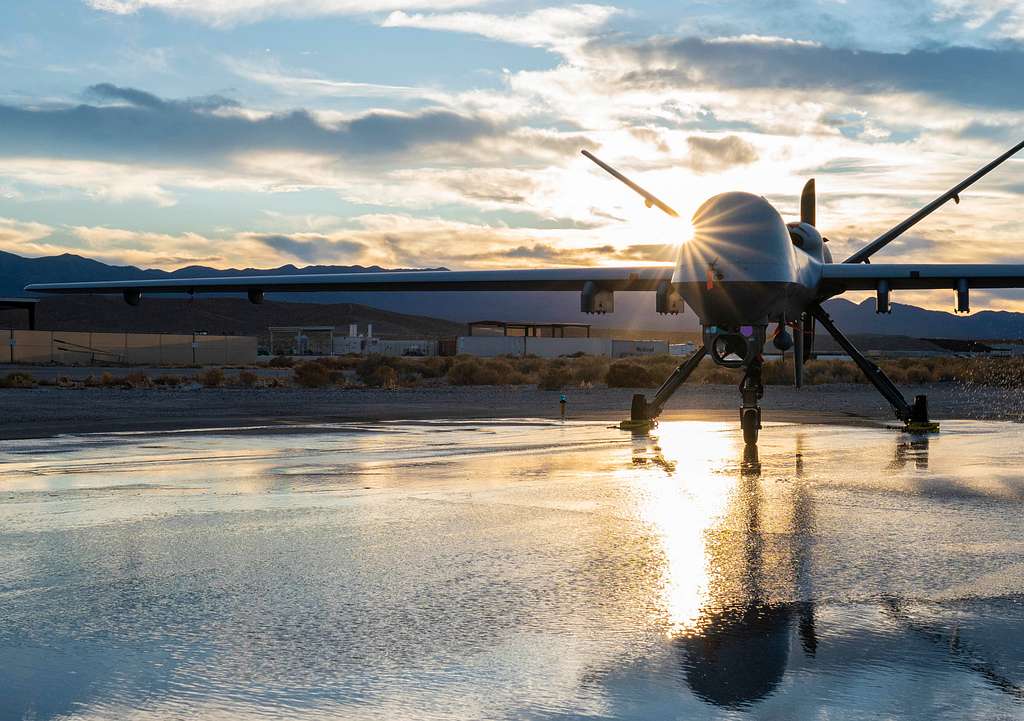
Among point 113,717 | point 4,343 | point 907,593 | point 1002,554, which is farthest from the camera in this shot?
point 4,343

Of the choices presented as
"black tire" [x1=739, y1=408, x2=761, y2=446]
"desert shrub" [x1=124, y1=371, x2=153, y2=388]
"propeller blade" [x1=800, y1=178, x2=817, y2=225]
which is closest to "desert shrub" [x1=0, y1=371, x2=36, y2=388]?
"desert shrub" [x1=124, y1=371, x2=153, y2=388]

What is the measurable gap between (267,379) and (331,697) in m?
52.3

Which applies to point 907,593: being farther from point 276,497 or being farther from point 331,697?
point 276,497

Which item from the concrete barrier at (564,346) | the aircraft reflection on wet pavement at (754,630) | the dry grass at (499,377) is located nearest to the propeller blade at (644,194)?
the aircraft reflection on wet pavement at (754,630)

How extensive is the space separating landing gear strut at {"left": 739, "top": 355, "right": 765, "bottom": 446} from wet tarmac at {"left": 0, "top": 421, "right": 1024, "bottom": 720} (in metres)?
3.75

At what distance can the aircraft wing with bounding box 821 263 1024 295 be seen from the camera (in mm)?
22953

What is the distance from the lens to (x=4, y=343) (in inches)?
3179

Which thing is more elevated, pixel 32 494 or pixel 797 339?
pixel 797 339

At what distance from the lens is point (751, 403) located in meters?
19.2

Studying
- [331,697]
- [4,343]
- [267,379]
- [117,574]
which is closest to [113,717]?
[331,697]

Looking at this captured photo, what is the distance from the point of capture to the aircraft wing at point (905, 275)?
2295 centimetres

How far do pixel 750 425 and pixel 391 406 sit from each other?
16698mm

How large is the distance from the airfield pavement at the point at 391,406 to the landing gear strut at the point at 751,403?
24.7ft

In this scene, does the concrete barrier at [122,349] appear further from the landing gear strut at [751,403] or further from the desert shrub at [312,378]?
the landing gear strut at [751,403]
